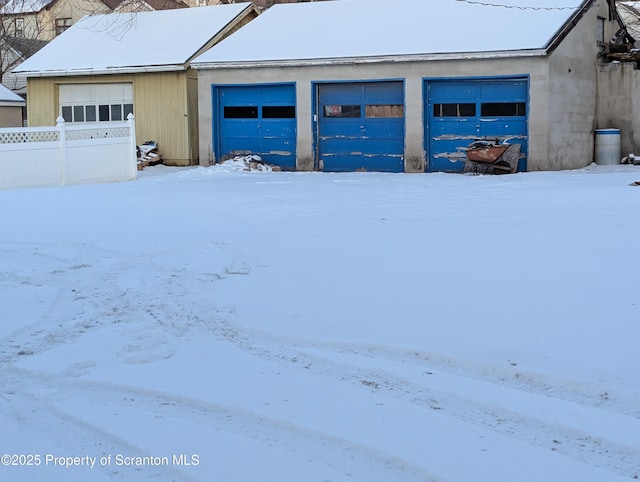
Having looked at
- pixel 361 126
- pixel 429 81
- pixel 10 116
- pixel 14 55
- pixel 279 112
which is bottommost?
pixel 361 126

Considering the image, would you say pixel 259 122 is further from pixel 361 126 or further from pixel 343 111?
pixel 361 126

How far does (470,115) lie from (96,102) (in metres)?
11.8

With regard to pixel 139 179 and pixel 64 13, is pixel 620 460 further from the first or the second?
pixel 64 13

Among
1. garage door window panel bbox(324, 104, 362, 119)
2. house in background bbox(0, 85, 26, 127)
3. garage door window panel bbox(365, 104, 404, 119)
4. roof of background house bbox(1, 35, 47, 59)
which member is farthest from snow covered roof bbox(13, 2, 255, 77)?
roof of background house bbox(1, 35, 47, 59)

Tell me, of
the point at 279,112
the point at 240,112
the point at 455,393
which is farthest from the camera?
the point at 240,112

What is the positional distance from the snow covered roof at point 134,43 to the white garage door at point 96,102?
0.68m

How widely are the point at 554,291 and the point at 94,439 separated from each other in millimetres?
4000

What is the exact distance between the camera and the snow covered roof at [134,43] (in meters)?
25.6

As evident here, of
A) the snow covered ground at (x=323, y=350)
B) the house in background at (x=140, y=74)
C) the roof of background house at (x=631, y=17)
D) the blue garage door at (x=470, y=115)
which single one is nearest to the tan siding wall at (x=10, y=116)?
the house in background at (x=140, y=74)

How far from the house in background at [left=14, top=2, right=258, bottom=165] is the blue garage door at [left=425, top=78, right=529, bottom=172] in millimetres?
7435

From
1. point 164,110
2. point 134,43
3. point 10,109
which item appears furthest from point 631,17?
point 10,109

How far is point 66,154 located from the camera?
18.2 m

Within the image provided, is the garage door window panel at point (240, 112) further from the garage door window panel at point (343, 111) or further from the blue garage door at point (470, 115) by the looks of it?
the blue garage door at point (470, 115)

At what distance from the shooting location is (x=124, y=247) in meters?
9.64
